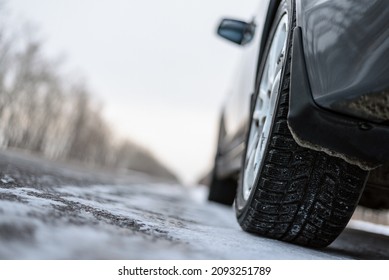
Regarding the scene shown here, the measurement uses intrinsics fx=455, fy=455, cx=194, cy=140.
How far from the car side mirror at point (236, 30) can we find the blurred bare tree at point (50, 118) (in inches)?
98.7

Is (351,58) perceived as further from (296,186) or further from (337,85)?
(296,186)

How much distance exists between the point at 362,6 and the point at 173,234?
888 mm

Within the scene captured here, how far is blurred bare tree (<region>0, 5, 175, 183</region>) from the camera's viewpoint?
13238 millimetres

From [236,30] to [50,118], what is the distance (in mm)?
29362

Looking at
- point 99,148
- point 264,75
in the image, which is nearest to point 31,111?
point 264,75

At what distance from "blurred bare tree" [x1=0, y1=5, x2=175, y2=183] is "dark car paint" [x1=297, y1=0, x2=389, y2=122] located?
381cm

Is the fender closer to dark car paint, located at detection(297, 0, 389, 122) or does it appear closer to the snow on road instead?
dark car paint, located at detection(297, 0, 389, 122)

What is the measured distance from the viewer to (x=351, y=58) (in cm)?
128

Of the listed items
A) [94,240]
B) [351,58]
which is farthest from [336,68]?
[94,240]

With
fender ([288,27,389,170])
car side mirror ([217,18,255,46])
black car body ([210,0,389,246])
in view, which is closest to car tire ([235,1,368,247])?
black car body ([210,0,389,246])

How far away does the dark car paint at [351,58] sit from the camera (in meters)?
1.23

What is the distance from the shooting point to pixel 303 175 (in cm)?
153
